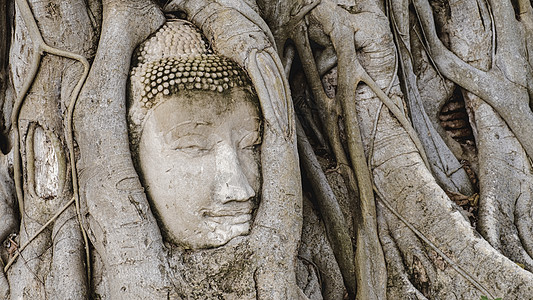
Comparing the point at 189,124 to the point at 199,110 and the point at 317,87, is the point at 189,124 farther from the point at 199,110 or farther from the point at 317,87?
the point at 317,87

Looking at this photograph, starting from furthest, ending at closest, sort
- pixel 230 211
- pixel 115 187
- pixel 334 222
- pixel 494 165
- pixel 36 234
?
pixel 494 165 → pixel 334 222 → pixel 36 234 → pixel 230 211 → pixel 115 187

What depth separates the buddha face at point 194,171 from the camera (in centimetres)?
245

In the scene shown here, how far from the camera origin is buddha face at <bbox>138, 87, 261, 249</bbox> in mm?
2447

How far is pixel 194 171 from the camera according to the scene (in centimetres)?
245

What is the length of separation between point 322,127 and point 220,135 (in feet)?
3.57

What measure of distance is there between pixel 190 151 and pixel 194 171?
0.09 meters

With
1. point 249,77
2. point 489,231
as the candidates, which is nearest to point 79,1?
point 249,77

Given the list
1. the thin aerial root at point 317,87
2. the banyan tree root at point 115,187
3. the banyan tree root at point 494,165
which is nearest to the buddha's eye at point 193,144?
the banyan tree root at point 115,187

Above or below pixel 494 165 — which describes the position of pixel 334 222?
below

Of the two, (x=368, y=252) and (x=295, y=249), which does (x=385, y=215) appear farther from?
(x=295, y=249)

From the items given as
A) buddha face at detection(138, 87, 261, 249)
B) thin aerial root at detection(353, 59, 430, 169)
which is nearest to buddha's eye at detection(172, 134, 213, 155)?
buddha face at detection(138, 87, 261, 249)

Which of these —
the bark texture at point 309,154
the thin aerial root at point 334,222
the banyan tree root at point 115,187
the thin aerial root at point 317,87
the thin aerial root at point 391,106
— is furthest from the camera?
the thin aerial root at point 317,87

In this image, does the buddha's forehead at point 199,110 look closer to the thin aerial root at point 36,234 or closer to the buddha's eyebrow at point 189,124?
the buddha's eyebrow at point 189,124

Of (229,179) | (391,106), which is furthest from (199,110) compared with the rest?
(391,106)
